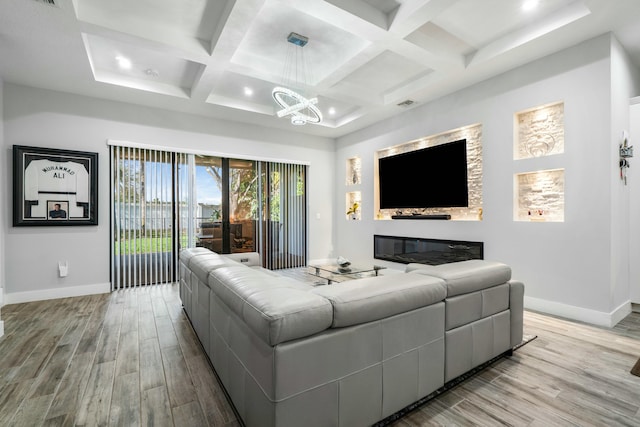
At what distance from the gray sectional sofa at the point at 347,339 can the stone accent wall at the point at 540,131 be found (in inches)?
92.4

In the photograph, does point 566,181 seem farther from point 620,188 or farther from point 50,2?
point 50,2

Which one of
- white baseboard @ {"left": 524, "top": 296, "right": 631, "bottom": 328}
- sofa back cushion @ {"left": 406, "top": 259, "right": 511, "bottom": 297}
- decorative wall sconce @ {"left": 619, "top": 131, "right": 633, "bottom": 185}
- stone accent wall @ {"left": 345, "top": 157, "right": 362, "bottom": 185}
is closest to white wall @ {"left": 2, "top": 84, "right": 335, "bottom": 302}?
stone accent wall @ {"left": 345, "top": 157, "right": 362, "bottom": 185}

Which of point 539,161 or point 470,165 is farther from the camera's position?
point 470,165

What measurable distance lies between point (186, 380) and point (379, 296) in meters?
1.57

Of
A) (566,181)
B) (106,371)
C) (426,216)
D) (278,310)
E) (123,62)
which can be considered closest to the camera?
(278,310)

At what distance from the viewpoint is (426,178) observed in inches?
199

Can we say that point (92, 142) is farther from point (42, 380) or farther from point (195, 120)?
point (42, 380)

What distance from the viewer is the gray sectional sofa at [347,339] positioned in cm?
126

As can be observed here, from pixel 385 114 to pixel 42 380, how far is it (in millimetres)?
5543

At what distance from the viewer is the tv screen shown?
4.58 meters

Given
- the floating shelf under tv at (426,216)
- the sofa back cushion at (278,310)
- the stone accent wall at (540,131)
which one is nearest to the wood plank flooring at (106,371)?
the sofa back cushion at (278,310)

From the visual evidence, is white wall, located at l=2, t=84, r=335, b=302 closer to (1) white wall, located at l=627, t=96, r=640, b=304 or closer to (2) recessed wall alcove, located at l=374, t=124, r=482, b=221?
(2) recessed wall alcove, located at l=374, t=124, r=482, b=221

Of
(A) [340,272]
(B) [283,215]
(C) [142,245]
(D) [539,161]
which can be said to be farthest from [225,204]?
(D) [539,161]

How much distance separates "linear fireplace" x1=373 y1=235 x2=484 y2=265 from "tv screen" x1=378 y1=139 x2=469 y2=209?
595 millimetres
